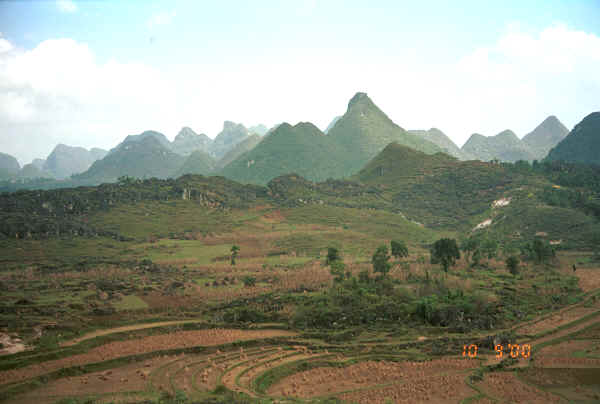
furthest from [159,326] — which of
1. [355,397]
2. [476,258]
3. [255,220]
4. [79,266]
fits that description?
[255,220]

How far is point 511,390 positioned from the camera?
94.0 ft

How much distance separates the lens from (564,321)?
44688 millimetres

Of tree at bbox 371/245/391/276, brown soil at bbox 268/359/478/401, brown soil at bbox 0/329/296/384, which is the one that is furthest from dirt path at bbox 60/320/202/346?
tree at bbox 371/245/391/276

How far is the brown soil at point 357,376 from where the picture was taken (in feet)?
97.7

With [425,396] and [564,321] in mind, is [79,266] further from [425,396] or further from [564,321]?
[564,321]

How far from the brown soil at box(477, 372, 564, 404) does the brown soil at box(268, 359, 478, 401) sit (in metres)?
2.68

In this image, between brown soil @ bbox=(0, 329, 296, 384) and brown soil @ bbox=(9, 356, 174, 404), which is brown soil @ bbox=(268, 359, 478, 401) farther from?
brown soil @ bbox=(0, 329, 296, 384)

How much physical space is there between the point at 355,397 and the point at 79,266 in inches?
2466

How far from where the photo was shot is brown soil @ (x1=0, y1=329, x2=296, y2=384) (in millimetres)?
30406

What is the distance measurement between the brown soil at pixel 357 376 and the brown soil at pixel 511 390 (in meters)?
2.68
